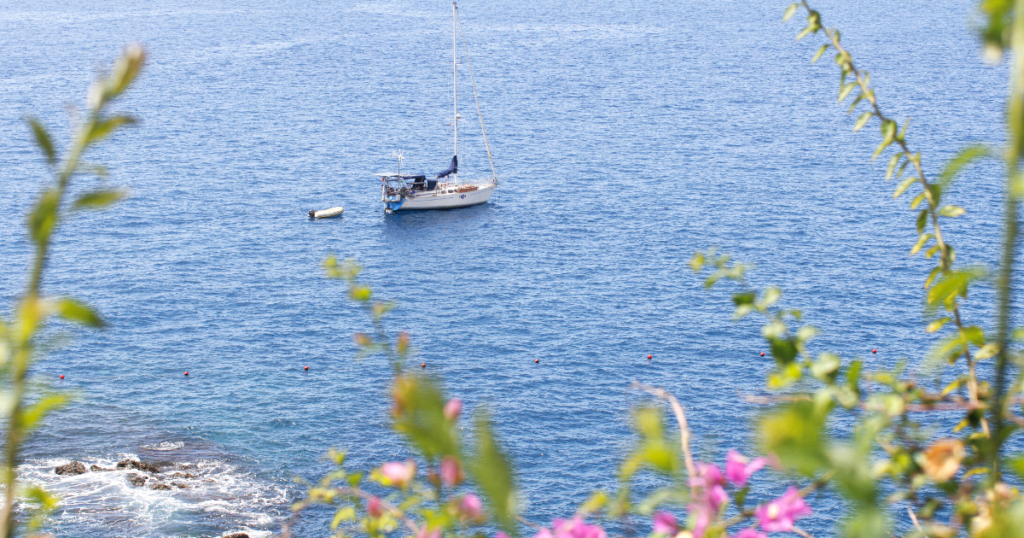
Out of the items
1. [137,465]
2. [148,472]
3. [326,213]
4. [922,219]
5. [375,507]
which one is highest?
[922,219]

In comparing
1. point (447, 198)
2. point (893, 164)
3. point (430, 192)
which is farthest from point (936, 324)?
point (447, 198)

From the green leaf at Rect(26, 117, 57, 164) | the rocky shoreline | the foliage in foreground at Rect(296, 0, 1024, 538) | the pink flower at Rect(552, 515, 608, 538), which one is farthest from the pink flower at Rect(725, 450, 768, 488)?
the rocky shoreline

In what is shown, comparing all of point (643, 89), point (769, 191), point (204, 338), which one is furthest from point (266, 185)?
point (643, 89)

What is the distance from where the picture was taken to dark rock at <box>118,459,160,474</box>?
48.0m

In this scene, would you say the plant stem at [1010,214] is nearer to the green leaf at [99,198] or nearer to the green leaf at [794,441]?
the green leaf at [794,441]

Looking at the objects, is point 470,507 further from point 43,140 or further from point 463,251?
point 463,251

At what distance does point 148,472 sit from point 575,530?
4917 cm

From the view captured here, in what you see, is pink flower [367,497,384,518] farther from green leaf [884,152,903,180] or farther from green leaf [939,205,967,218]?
green leaf [884,152,903,180]

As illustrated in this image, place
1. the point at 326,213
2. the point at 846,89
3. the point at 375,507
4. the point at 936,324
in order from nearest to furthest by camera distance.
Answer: the point at 375,507 → the point at 936,324 → the point at 846,89 → the point at 326,213

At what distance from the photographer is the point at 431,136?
112 m

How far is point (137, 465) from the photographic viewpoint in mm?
48281

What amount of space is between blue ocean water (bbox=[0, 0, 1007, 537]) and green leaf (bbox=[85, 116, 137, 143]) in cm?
125

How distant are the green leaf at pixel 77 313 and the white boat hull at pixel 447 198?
88.1 metres

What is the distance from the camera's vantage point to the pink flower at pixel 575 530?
9.33ft
